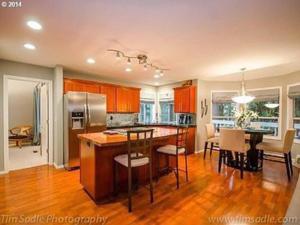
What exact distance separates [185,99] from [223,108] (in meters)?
1.52

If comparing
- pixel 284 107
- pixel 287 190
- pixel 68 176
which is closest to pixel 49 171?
pixel 68 176

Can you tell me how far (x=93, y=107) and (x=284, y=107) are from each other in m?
5.32

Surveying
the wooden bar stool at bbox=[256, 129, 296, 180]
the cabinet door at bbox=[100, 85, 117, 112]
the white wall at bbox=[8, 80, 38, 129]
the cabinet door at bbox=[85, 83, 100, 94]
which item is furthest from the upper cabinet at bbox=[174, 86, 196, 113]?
the white wall at bbox=[8, 80, 38, 129]

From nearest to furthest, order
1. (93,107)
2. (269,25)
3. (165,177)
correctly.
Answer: (269,25)
(165,177)
(93,107)

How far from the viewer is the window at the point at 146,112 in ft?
22.4

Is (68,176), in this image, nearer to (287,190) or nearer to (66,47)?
(66,47)

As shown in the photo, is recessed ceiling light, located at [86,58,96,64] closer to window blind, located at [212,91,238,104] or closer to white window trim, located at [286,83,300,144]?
window blind, located at [212,91,238,104]

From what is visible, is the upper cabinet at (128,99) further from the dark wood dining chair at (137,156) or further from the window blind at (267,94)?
the window blind at (267,94)

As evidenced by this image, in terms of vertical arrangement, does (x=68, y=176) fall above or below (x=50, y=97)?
below

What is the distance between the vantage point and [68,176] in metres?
3.58

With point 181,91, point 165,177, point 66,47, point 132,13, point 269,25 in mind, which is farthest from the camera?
point 181,91

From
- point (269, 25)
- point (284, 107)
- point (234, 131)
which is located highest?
point (269, 25)

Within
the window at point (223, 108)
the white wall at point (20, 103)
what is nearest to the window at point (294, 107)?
the window at point (223, 108)

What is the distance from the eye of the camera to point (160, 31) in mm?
2338
